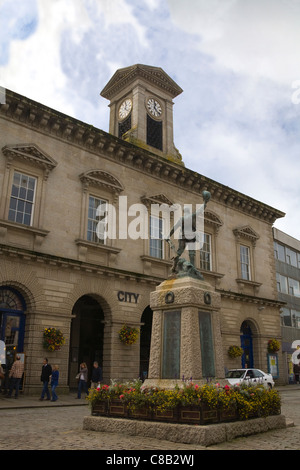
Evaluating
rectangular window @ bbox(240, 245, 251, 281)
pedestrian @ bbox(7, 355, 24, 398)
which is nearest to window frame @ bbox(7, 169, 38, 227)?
pedestrian @ bbox(7, 355, 24, 398)

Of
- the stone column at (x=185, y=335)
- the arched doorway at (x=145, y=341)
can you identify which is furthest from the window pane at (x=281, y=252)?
the stone column at (x=185, y=335)

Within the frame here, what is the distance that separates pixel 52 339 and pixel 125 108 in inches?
709

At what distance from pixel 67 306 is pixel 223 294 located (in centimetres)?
1129

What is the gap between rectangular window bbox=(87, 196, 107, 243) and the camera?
70.6 ft

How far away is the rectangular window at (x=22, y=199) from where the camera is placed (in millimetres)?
19047

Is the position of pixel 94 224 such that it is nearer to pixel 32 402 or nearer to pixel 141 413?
pixel 32 402

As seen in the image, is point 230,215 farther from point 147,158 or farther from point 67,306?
point 67,306

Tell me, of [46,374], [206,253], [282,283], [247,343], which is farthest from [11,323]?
[282,283]

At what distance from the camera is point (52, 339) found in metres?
18.2

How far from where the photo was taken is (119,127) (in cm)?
3023

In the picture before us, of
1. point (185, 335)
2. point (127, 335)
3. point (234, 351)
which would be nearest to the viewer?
point (185, 335)

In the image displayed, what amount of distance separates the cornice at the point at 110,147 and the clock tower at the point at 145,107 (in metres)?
2.36
